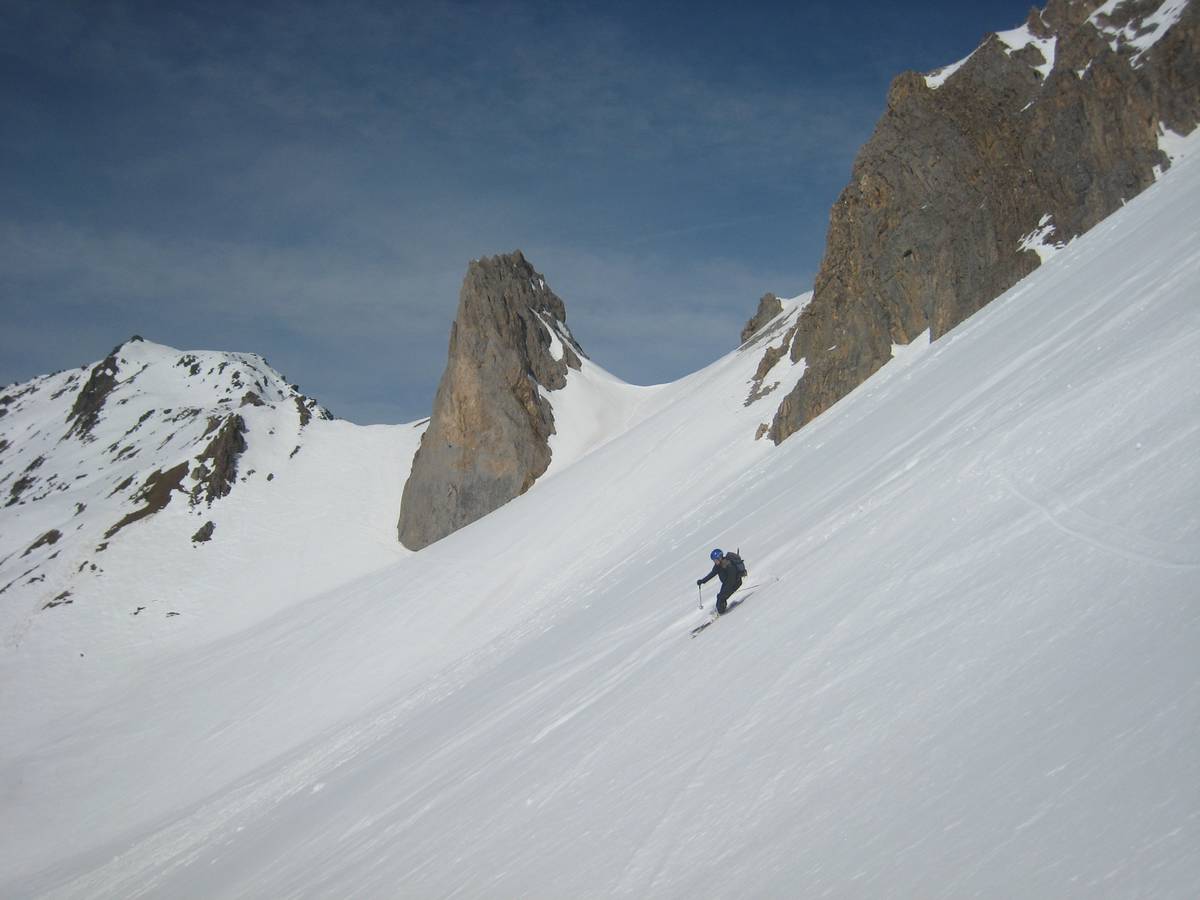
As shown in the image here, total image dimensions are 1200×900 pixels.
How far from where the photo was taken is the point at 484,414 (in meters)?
51.4

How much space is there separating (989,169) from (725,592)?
2550 centimetres

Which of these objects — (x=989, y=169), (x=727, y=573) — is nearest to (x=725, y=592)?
(x=727, y=573)

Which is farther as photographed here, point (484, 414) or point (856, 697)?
point (484, 414)

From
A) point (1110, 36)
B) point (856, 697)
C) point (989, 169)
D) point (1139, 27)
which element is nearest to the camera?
point (856, 697)

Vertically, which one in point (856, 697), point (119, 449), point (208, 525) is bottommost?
point (856, 697)

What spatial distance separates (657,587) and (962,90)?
1018 inches

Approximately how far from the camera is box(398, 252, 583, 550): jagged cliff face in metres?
49.2

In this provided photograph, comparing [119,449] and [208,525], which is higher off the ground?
[119,449]

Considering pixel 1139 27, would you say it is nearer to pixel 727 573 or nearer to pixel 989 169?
pixel 989 169

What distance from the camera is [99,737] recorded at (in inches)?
1291

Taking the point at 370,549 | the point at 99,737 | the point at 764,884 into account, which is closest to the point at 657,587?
the point at 764,884

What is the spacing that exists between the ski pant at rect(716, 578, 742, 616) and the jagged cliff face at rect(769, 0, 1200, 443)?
1844 cm

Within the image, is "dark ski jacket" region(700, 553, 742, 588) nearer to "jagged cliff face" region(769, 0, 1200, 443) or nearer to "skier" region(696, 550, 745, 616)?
"skier" region(696, 550, 745, 616)

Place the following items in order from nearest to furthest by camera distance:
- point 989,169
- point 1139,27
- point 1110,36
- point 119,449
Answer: point 1139,27, point 1110,36, point 989,169, point 119,449
